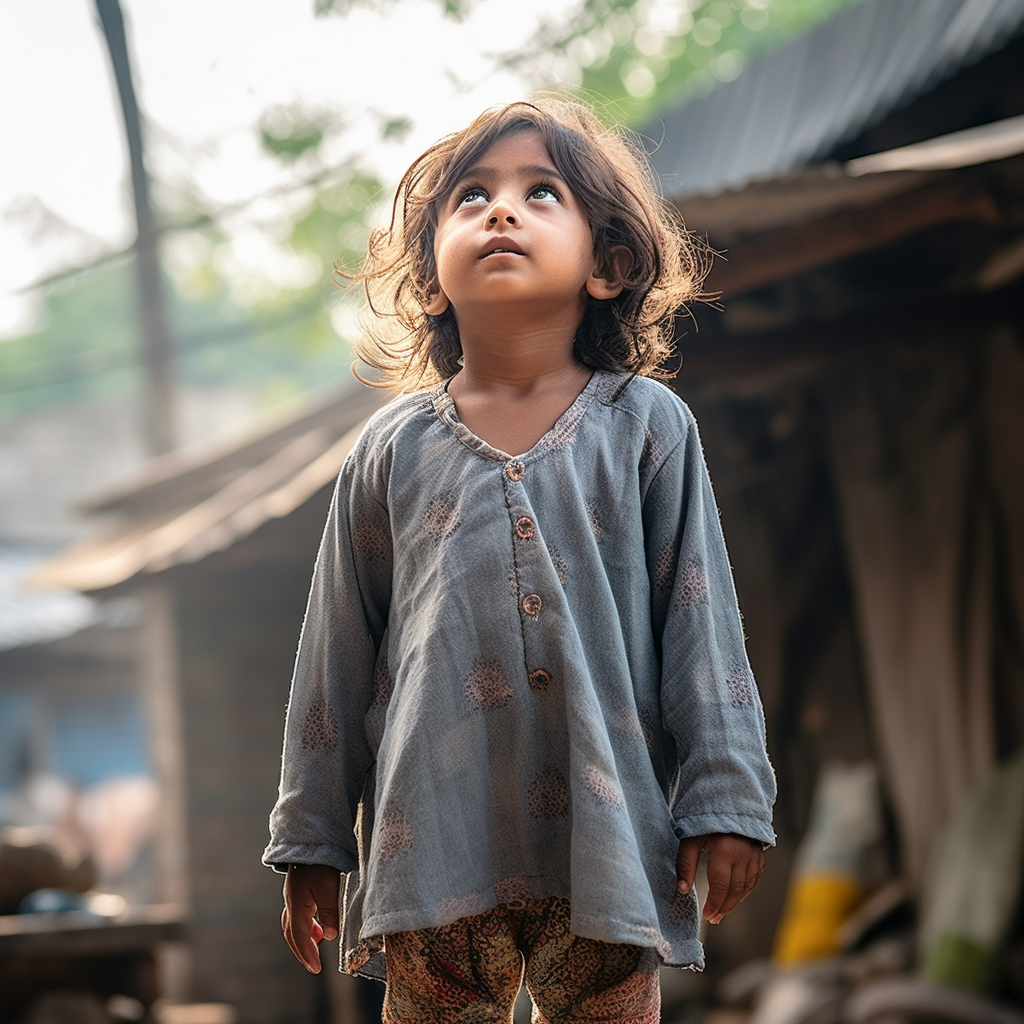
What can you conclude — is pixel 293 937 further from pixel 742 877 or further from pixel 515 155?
pixel 515 155

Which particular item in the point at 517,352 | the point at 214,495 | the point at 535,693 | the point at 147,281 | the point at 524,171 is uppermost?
the point at 147,281

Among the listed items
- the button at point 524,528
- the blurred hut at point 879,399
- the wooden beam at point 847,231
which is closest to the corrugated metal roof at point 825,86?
the blurred hut at point 879,399

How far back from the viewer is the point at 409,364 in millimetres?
2051

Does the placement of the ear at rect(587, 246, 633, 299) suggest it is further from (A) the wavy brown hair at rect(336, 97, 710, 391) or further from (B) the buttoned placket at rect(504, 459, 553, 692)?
Result: (B) the buttoned placket at rect(504, 459, 553, 692)

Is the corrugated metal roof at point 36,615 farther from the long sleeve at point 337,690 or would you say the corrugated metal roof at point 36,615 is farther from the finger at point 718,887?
the finger at point 718,887

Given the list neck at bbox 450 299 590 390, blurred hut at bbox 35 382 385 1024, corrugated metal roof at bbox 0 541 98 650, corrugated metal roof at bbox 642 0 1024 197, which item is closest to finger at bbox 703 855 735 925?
neck at bbox 450 299 590 390

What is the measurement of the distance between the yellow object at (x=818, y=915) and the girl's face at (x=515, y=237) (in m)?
4.73

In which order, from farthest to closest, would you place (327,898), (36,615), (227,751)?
1. (36,615)
2. (227,751)
3. (327,898)

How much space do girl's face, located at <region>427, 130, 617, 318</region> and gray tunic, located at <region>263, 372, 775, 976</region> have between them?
147 mm

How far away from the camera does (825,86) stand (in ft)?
22.6

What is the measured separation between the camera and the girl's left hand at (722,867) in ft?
5.41

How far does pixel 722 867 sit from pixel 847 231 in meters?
2.64

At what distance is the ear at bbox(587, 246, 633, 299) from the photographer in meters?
1.88

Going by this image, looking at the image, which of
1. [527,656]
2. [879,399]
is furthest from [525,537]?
[879,399]
